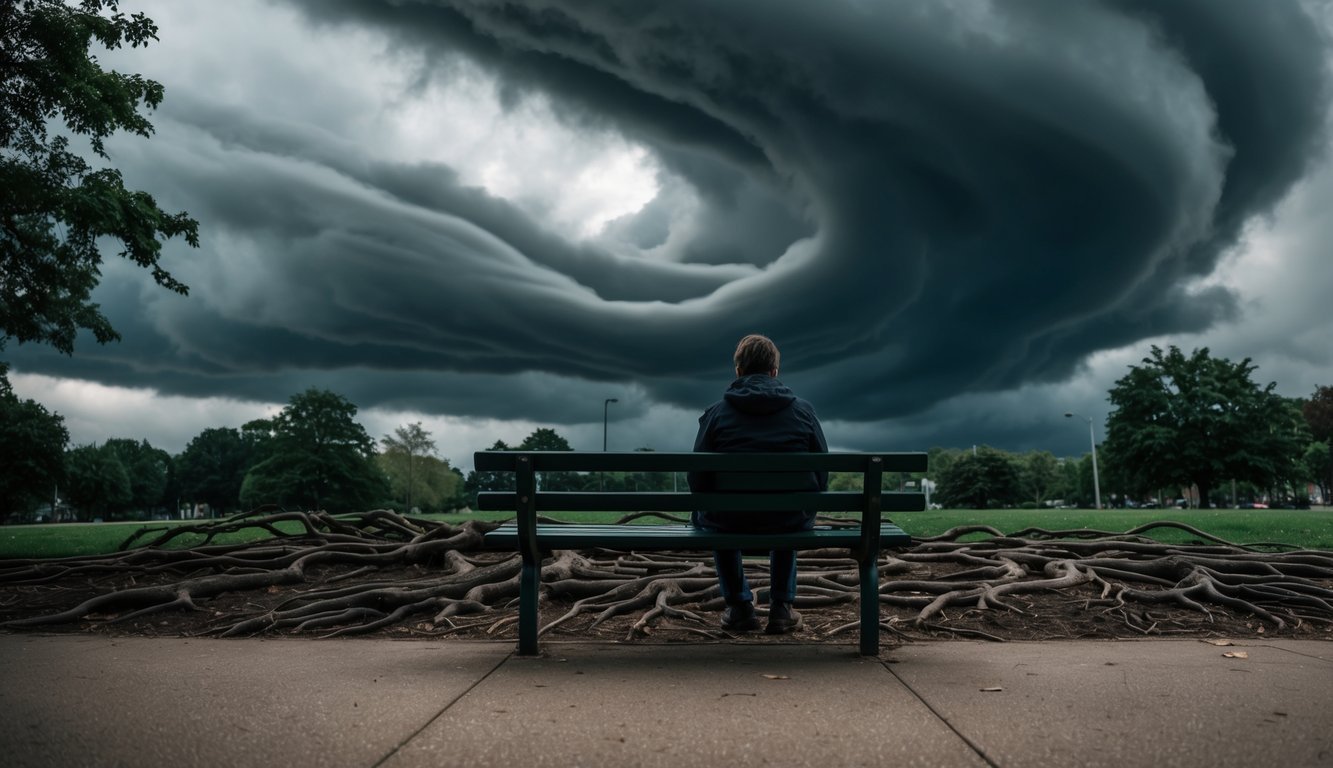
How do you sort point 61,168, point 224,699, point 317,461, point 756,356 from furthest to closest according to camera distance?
point 317,461 → point 61,168 → point 756,356 → point 224,699

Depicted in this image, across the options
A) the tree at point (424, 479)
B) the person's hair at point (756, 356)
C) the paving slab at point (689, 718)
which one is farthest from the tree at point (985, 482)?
the paving slab at point (689, 718)

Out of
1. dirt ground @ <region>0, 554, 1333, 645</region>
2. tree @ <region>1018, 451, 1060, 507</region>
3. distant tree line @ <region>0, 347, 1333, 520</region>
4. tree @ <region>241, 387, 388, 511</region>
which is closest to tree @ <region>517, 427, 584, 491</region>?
distant tree line @ <region>0, 347, 1333, 520</region>

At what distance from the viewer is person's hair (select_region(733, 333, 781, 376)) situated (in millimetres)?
4863

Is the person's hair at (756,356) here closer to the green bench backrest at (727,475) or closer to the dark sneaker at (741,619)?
the green bench backrest at (727,475)

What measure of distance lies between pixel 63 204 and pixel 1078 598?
1409 centimetres

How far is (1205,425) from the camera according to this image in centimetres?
5028

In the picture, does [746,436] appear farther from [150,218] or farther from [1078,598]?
[150,218]

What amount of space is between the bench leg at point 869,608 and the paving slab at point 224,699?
182cm

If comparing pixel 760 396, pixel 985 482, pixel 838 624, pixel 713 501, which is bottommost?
pixel 838 624

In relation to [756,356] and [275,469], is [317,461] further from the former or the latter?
[756,356]

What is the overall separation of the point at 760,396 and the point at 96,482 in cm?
10798

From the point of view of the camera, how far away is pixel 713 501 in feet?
13.7

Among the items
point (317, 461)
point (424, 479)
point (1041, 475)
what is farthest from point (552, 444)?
point (1041, 475)

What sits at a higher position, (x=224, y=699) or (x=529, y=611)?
(x=529, y=611)
